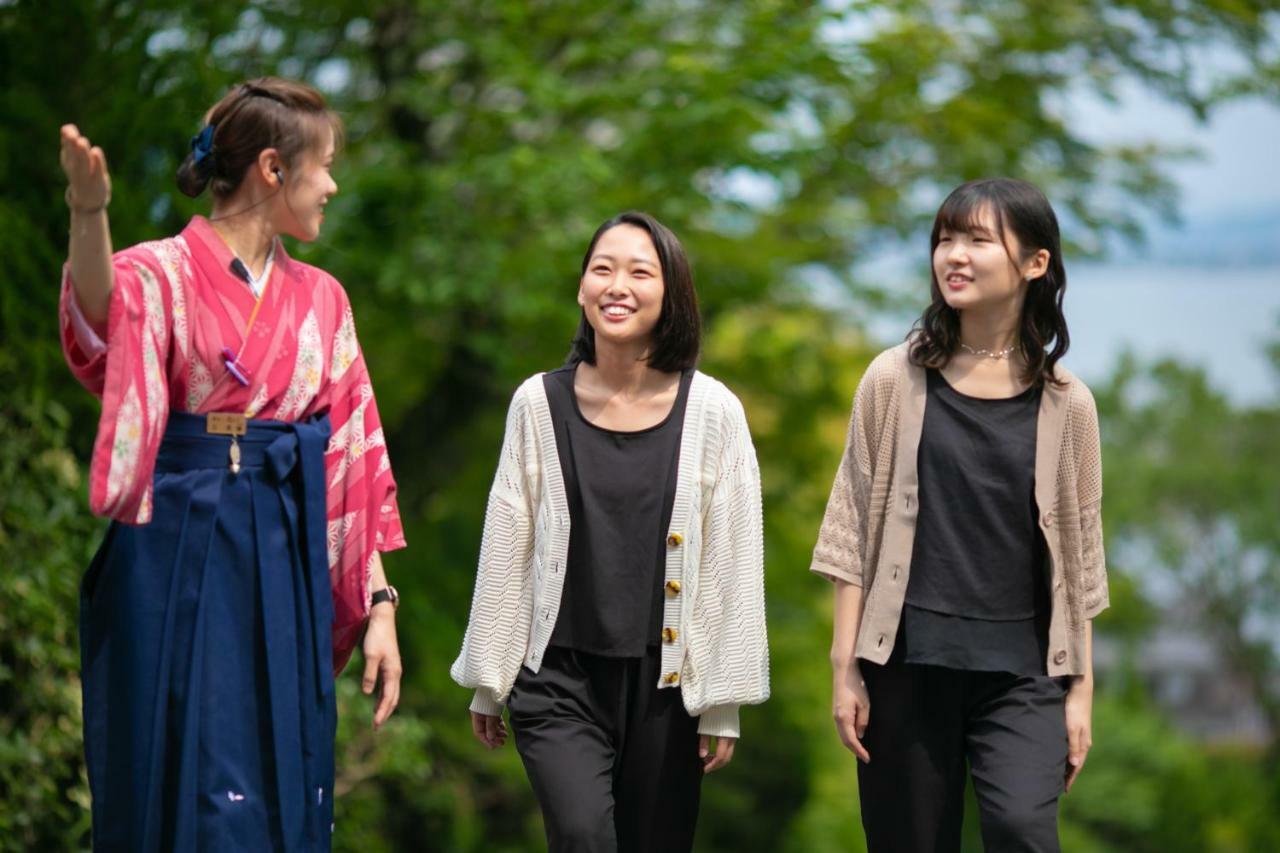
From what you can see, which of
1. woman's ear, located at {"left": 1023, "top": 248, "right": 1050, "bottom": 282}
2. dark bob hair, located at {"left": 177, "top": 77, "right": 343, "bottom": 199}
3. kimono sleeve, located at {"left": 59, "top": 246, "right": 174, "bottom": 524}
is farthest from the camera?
woman's ear, located at {"left": 1023, "top": 248, "right": 1050, "bottom": 282}

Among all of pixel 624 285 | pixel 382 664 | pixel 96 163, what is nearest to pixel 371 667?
pixel 382 664

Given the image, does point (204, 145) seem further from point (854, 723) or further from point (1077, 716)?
point (1077, 716)

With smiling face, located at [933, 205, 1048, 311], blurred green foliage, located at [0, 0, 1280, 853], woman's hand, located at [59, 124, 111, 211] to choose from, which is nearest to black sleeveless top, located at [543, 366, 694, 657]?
smiling face, located at [933, 205, 1048, 311]

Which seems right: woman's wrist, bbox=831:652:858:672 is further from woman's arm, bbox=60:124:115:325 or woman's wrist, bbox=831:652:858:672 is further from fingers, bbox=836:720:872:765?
woman's arm, bbox=60:124:115:325

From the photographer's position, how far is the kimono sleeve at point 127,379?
297 cm

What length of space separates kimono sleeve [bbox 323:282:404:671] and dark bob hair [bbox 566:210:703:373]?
22.4 inches

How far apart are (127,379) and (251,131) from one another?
60 cm

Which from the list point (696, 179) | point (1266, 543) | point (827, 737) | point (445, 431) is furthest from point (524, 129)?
point (1266, 543)

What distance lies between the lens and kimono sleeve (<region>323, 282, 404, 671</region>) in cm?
345

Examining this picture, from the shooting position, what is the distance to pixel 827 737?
18.3 m

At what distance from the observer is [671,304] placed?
362 cm

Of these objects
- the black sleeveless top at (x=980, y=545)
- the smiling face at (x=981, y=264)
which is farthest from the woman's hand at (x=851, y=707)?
the smiling face at (x=981, y=264)

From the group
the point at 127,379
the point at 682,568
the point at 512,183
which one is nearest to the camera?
the point at 127,379

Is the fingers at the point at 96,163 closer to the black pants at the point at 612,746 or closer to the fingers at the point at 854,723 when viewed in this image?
the black pants at the point at 612,746
